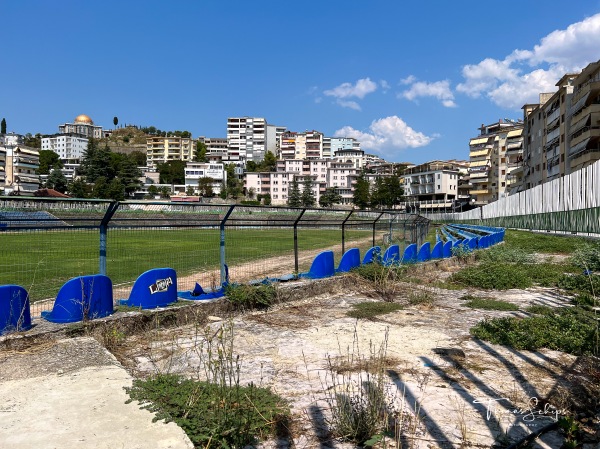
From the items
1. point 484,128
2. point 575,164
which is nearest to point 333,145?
point 484,128

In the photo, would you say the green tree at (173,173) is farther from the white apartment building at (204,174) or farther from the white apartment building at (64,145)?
the white apartment building at (64,145)

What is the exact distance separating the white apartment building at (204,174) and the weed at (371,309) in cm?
13289

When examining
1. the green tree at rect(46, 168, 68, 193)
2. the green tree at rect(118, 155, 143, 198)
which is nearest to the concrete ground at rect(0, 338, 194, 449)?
the green tree at rect(118, 155, 143, 198)

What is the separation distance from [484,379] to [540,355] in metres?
1.30

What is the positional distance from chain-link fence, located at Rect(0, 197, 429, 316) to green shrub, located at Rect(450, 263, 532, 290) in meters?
2.74

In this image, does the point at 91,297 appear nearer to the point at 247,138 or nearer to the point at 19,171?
the point at 19,171

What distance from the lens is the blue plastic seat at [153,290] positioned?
677 cm

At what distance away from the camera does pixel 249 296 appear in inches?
311

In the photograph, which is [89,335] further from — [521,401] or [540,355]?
[540,355]

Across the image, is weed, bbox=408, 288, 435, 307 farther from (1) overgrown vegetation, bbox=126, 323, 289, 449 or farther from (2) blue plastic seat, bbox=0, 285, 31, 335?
(2) blue plastic seat, bbox=0, 285, 31, 335

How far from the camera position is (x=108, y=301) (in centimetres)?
623

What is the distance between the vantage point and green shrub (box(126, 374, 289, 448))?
10.6ft

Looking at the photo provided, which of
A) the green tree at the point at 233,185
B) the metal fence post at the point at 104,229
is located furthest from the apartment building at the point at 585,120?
the green tree at the point at 233,185

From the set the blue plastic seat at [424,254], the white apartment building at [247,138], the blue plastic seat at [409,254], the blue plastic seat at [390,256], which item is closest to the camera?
the blue plastic seat at [390,256]
